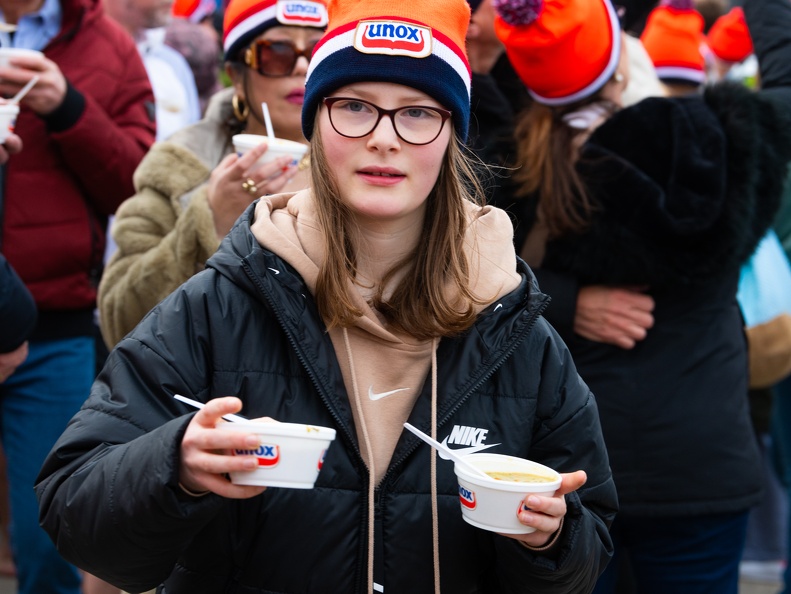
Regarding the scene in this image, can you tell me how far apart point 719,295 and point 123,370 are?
2166mm

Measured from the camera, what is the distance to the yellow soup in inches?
82.1

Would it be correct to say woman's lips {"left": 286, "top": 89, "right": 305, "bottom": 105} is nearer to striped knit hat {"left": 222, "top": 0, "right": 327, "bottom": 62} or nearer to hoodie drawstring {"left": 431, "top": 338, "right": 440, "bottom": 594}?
striped knit hat {"left": 222, "top": 0, "right": 327, "bottom": 62}

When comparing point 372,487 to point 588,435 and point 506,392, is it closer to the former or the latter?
point 506,392

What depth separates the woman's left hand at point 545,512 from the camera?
205cm

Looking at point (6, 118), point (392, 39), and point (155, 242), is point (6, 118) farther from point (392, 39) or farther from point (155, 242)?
point (392, 39)

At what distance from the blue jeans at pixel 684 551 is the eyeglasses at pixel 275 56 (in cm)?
184

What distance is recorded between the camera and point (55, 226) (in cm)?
427

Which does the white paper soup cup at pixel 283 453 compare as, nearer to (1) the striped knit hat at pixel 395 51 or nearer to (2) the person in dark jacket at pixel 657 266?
(1) the striped knit hat at pixel 395 51

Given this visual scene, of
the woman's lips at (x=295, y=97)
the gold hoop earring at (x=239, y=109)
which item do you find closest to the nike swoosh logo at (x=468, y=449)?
the woman's lips at (x=295, y=97)

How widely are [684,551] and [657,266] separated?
920mm

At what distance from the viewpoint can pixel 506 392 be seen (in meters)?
2.36

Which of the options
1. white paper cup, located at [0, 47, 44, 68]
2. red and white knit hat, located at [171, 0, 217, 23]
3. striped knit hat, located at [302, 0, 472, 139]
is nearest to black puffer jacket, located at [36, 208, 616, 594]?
striped knit hat, located at [302, 0, 472, 139]

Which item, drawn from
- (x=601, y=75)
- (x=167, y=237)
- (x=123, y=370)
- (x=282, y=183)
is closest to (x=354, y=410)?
(x=123, y=370)

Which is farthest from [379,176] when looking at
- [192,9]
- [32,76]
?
[192,9]
